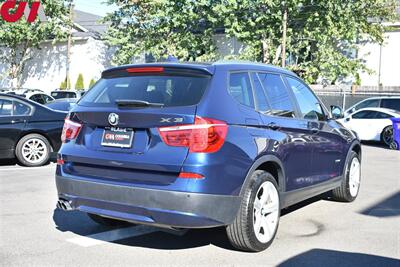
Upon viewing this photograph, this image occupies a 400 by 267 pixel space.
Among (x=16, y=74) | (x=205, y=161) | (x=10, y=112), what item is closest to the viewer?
(x=205, y=161)

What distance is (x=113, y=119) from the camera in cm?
468

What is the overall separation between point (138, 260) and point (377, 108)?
14.7m

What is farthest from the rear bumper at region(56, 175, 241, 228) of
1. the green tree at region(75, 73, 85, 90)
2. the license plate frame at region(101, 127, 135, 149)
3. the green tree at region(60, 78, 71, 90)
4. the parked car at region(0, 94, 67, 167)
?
the green tree at region(75, 73, 85, 90)

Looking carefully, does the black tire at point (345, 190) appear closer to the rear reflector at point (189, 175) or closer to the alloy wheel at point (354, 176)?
the alloy wheel at point (354, 176)

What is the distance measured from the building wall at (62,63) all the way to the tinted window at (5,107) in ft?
98.4

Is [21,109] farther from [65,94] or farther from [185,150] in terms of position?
[65,94]

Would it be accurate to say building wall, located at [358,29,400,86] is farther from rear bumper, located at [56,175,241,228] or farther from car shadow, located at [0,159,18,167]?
rear bumper, located at [56,175,241,228]

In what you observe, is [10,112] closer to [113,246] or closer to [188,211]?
[113,246]

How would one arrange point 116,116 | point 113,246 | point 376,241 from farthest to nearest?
point 376,241 → point 113,246 → point 116,116

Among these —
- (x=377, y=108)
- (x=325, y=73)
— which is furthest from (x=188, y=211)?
(x=325, y=73)

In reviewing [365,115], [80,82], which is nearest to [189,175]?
[365,115]

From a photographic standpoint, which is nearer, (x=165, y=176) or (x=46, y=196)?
(x=165, y=176)

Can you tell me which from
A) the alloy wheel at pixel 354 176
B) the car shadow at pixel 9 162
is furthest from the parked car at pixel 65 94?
the alloy wheel at pixel 354 176

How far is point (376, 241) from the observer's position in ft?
18.1
